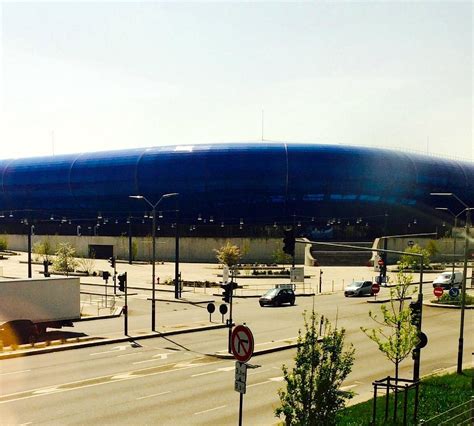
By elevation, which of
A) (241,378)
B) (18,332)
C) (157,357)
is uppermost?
(241,378)

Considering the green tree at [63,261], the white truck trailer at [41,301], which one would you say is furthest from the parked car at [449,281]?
the green tree at [63,261]

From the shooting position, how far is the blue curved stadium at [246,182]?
131750mm

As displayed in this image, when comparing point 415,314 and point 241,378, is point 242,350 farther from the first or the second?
point 415,314

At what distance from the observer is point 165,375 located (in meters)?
23.9

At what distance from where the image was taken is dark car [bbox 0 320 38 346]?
30406 mm

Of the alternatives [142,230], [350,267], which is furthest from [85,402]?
[142,230]

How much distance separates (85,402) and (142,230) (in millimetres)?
103478

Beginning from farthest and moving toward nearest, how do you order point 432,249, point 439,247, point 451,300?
point 439,247
point 432,249
point 451,300

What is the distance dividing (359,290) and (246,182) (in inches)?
3043

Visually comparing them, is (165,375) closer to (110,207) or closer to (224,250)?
(224,250)

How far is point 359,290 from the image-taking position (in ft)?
184

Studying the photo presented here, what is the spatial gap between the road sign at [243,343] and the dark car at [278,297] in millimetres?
34968

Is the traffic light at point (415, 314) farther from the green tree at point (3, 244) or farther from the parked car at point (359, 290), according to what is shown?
the green tree at point (3, 244)

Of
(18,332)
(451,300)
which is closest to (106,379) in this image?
(18,332)
